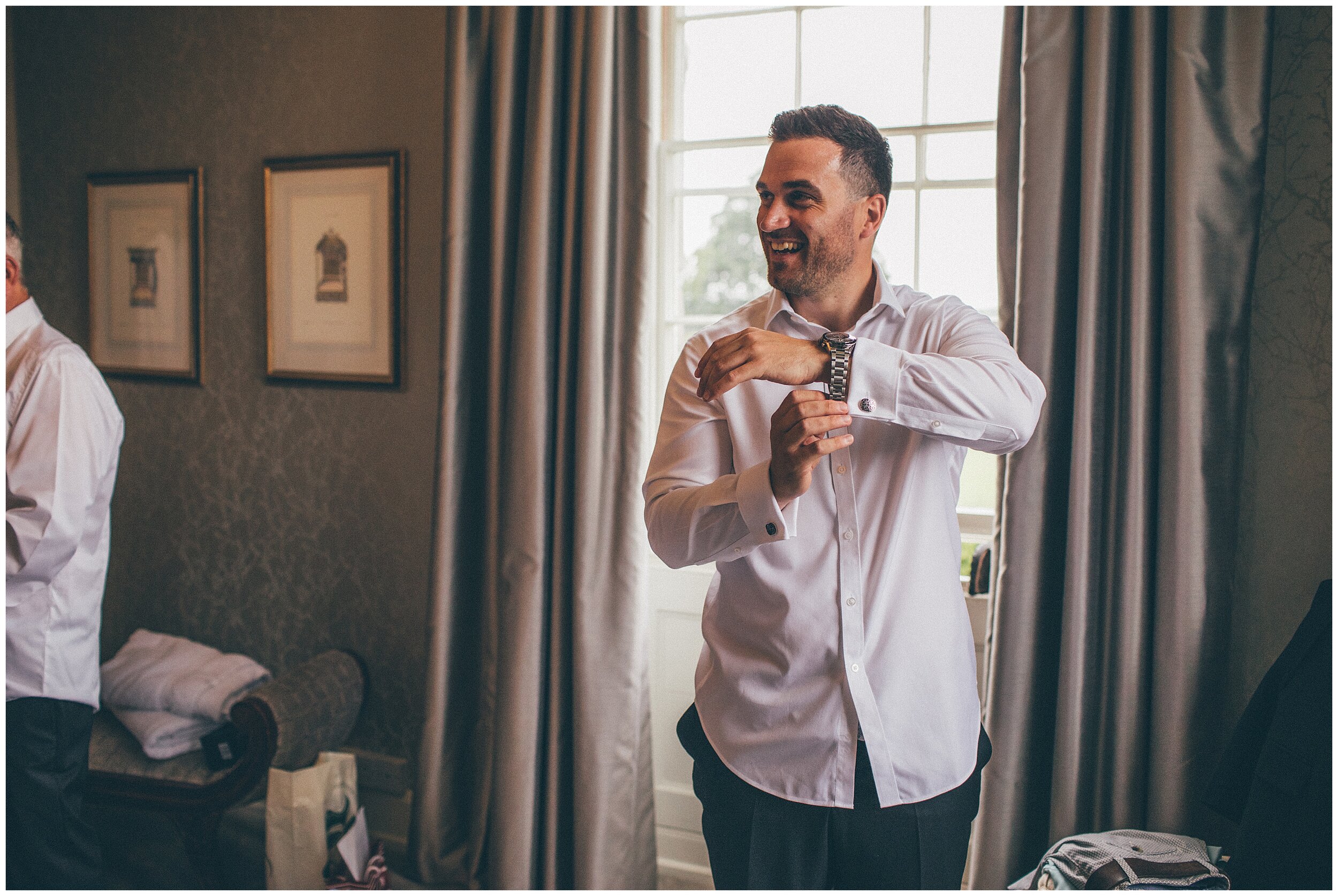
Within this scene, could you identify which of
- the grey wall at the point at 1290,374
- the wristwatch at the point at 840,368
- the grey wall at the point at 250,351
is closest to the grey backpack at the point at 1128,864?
the grey wall at the point at 1290,374

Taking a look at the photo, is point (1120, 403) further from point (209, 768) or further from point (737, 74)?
point (209, 768)

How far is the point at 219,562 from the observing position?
112 inches

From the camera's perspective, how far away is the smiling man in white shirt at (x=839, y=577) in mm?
1243

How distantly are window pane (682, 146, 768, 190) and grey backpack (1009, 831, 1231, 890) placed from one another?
1.72 meters

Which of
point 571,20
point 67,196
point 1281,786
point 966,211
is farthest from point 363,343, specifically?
point 1281,786

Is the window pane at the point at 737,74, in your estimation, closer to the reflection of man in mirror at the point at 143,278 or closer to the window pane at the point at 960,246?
the window pane at the point at 960,246

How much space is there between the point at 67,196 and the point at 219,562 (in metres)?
1.37

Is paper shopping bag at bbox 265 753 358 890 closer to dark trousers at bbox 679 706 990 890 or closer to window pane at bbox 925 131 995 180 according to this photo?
dark trousers at bbox 679 706 990 890

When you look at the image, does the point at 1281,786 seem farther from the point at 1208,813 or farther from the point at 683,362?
the point at 683,362

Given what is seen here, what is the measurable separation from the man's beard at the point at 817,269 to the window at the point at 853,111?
2.48ft

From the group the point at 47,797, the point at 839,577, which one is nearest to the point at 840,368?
the point at 839,577

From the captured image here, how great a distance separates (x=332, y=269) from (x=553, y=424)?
94 centimetres

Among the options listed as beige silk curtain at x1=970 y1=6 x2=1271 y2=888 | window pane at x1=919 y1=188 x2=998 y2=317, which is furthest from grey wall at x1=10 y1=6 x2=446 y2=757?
beige silk curtain at x1=970 y1=6 x2=1271 y2=888

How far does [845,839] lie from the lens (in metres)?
1.25
